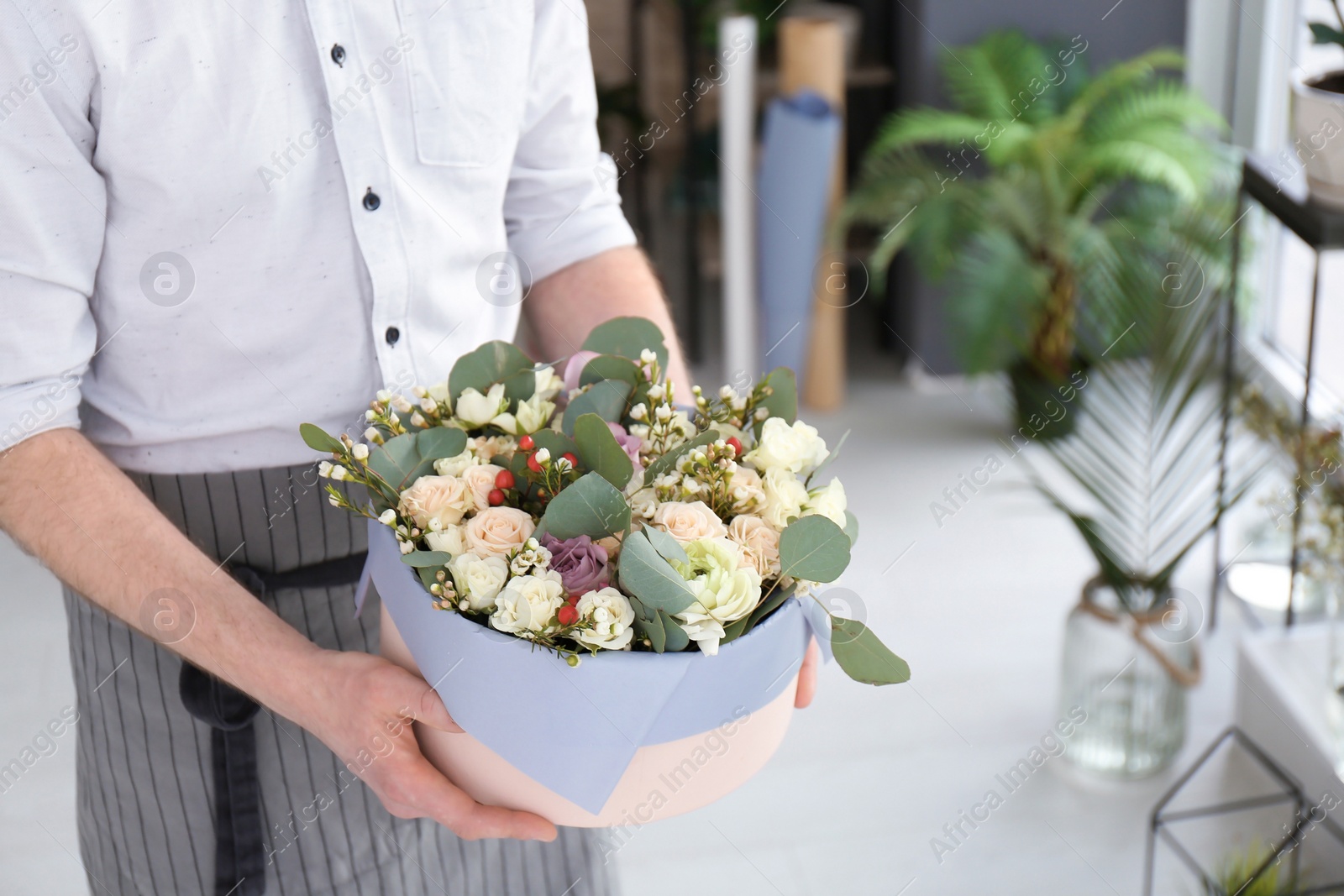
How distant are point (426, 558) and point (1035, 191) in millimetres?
2943

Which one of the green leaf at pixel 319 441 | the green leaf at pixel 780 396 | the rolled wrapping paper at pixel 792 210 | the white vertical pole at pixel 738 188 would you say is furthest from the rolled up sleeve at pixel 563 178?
the rolled wrapping paper at pixel 792 210

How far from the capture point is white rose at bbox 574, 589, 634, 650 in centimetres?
94

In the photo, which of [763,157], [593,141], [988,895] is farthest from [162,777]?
[763,157]

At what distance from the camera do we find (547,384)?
1.17 meters

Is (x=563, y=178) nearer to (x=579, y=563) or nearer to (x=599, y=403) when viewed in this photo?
(x=599, y=403)

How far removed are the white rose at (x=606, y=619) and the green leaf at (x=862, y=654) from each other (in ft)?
0.61

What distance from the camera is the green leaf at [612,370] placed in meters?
1.17

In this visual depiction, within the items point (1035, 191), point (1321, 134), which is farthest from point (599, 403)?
point (1035, 191)

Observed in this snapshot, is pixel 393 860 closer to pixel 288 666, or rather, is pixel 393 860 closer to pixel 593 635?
pixel 288 666

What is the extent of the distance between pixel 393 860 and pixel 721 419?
58 cm

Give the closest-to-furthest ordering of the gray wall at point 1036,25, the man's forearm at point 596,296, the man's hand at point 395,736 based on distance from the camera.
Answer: the man's hand at point 395,736, the man's forearm at point 596,296, the gray wall at point 1036,25

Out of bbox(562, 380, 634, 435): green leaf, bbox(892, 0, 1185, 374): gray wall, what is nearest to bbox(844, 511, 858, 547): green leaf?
bbox(562, 380, 634, 435): green leaf

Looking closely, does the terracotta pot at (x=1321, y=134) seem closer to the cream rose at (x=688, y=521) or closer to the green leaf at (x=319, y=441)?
the cream rose at (x=688, y=521)

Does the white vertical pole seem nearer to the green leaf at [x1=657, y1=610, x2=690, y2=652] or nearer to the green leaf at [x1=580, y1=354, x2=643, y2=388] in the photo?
the green leaf at [x1=580, y1=354, x2=643, y2=388]
